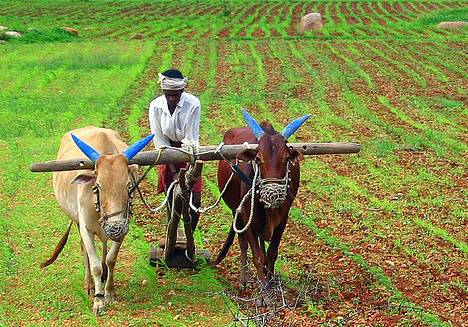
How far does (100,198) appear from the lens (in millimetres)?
6891

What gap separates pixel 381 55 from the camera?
24.0 m

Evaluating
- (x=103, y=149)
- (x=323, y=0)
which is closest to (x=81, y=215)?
(x=103, y=149)

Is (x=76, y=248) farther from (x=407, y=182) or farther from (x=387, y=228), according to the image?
(x=407, y=182)

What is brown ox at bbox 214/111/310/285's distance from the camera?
22.7 ft

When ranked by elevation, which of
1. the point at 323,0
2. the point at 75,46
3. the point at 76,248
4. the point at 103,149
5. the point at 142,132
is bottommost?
the point at 323,0

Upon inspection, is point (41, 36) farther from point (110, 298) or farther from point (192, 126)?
point (110, 298)

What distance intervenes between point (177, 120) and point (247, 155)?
3.93 feet

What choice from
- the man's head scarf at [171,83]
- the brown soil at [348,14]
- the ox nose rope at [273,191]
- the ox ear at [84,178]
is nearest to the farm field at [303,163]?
the ox nose rope at [273,191]

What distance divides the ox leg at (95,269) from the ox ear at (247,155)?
1.58 meters

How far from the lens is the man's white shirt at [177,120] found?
26.4 feet

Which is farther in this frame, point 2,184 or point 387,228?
point 2,184

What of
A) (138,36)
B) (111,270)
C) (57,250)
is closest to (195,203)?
(111,270)

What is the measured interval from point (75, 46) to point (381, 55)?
389 inches

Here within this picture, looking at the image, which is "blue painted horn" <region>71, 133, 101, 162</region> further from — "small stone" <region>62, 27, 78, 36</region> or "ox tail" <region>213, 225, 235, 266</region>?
"small stone" <region>62, 27, 78, 36</region>
